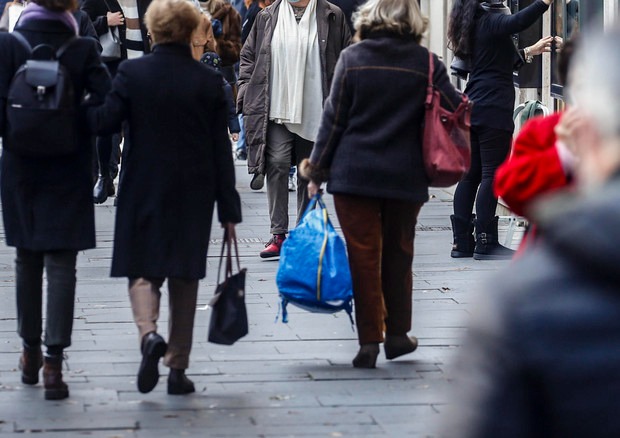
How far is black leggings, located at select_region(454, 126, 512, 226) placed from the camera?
926 centimetres

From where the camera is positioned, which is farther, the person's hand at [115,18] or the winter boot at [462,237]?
the person's hand at [115,18]

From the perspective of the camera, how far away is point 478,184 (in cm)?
954

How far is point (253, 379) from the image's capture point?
6008mm

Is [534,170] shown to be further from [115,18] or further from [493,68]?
[115,18]

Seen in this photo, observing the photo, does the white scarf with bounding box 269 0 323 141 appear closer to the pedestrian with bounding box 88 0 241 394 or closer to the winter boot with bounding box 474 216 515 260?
the winter boot with bounding box 474 216 515 260

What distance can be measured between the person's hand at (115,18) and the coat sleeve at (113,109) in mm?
6543

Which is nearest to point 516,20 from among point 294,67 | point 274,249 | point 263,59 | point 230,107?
point 294,67

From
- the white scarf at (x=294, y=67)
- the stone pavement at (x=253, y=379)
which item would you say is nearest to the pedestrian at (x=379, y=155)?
the stone pavement at (x=253, y=379)

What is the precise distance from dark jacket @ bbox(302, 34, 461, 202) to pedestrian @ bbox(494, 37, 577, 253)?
1.98 metres

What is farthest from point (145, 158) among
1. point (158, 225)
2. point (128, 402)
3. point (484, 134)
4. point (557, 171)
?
point (484, 134)

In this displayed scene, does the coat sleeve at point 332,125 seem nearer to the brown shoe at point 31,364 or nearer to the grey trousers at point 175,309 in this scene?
the grey trousers at point 175,309

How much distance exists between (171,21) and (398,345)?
180 cm

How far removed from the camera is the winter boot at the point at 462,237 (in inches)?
377

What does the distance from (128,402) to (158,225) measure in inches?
27.8
